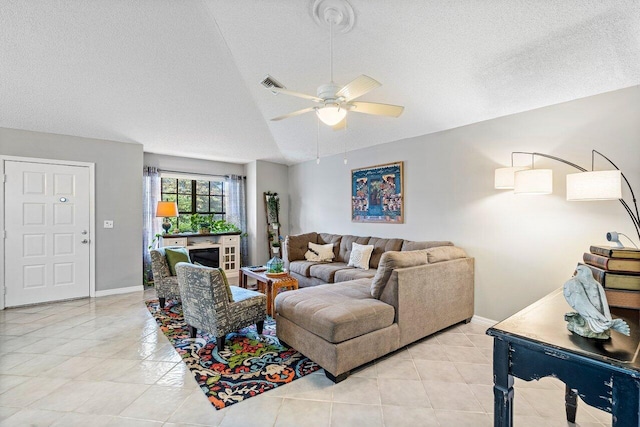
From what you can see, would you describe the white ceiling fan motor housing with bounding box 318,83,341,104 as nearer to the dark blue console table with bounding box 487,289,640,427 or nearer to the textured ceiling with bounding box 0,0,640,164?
the textured ceiling with bounding box 0,0,640,164

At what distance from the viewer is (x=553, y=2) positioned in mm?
2102

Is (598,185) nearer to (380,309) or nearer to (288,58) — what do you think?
(380,309)

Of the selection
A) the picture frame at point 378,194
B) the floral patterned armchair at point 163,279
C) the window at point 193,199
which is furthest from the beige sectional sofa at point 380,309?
the window at point 193,199

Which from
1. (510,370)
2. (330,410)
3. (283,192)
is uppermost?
(283,192)

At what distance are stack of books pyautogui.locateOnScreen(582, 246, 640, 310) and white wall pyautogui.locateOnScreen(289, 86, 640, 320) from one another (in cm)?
133

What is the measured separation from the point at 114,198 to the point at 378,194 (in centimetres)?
436

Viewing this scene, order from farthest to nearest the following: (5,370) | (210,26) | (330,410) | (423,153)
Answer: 1. (423,153)
2. (210,26)
3. (5,370)
4. (330,410)

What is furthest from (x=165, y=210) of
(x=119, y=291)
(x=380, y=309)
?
(x=380, y=309)

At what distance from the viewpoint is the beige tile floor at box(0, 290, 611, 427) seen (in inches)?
74.4

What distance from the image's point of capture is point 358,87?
2.07 metres

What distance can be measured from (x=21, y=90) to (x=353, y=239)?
190 inches

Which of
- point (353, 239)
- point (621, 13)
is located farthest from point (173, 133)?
point (621, 13)

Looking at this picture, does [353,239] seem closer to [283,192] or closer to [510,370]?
[283,192]

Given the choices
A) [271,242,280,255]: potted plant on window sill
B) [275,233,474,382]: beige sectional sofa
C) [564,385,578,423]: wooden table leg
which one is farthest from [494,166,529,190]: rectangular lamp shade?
[271,242,280,255]: potted plant on window sill
